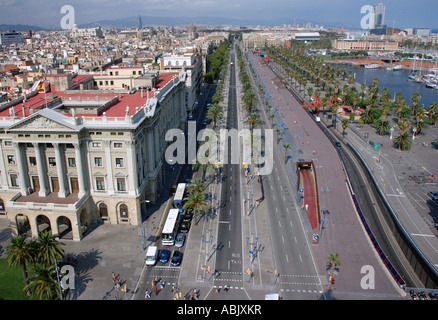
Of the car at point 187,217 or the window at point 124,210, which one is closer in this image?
the window at point 124,210

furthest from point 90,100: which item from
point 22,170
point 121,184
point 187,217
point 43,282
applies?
point 43,282

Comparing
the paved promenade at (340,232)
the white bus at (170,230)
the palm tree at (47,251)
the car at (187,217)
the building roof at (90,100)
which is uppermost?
the building roof at (90,100)

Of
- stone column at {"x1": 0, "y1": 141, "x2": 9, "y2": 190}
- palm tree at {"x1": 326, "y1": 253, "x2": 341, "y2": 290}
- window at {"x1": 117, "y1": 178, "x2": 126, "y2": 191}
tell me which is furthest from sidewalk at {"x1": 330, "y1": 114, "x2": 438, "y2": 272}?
stone column at {"x1": 0, "y1": 141, "x2": 9, "y2": 190}

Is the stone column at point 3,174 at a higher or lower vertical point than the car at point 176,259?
higher

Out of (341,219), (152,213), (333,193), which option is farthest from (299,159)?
(152,213)

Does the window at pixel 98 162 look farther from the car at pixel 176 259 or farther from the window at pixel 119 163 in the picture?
the car at pixel 176 259

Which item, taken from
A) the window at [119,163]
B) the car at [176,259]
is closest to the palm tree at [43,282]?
the car at [176,259]
